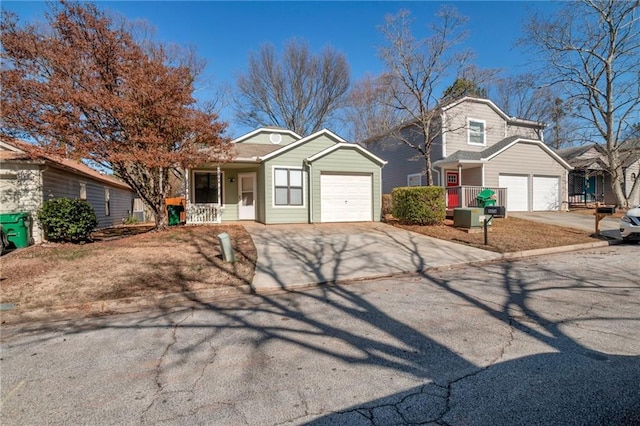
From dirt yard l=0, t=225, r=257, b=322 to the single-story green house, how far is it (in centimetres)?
495

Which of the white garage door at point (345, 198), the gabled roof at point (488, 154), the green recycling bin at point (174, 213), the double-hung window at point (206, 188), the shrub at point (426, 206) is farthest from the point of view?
the gabled roof at point (488, 154)

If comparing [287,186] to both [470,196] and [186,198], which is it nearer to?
[186,198]

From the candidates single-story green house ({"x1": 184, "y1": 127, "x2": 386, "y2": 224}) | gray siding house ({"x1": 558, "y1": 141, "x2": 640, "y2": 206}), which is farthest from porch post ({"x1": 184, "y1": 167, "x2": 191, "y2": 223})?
gray siding house ({"x1": 558, "y1": 141, "x2": 640, "y2": 206})

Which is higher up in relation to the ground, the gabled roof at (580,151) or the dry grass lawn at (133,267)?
the gabled roof at (580,151)


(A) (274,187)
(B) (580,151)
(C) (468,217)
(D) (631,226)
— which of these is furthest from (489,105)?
(A) (274,187)

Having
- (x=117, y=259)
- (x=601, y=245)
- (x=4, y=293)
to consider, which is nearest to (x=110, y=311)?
(x=4, y=293)

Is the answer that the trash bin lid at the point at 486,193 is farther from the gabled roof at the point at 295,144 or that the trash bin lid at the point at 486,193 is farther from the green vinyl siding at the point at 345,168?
the gabled roof at the point at 295,144

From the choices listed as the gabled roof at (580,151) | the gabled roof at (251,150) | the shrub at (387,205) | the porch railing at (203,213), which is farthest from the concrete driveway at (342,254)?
the gabled roof at (580,151)

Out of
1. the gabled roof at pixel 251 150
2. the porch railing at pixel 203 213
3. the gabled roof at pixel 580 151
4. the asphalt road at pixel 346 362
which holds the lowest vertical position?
the asphalt road at pixel 346 362

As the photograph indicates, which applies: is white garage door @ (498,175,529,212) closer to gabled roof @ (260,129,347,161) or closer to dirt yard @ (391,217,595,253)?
dirt yard @ (391,217,595,253)

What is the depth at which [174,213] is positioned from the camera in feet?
50.4

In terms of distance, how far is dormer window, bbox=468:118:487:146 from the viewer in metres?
19.7

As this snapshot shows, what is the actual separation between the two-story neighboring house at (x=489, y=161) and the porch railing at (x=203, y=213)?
10.6 m

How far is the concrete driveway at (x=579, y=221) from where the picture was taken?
40.6ft
